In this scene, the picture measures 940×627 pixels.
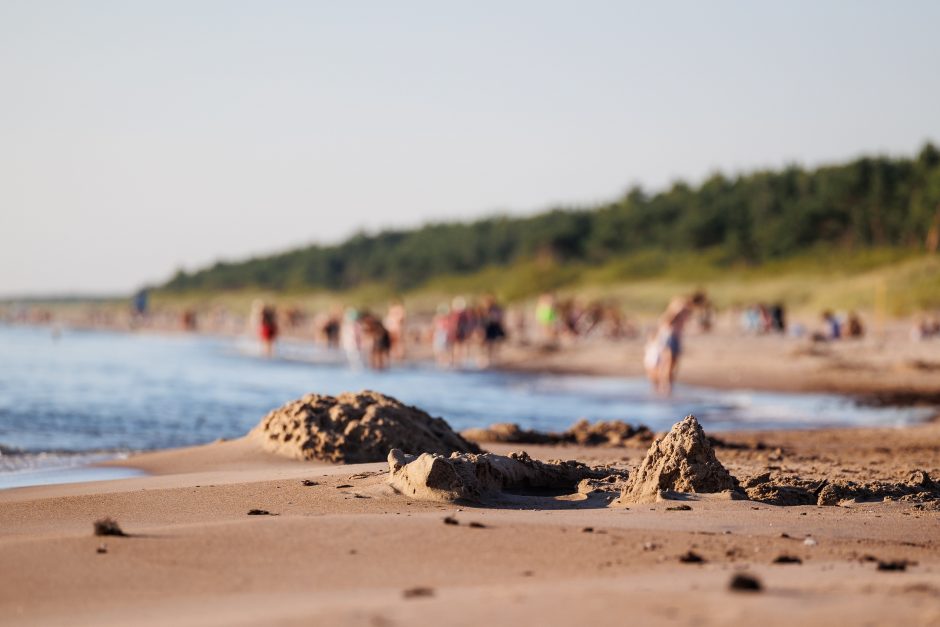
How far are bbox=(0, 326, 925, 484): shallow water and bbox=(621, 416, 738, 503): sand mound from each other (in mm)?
5444

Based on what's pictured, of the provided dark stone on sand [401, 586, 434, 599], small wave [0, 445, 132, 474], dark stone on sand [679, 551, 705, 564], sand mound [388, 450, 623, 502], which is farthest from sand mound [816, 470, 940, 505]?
small wave [0, 445, 132, 474]

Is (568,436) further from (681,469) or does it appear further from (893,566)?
(893,566)

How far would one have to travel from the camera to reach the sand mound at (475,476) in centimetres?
657

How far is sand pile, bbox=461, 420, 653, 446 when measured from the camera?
11.0 m

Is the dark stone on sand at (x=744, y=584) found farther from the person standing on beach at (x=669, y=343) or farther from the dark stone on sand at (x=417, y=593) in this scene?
the person standing on beach at (x=669, y=343)

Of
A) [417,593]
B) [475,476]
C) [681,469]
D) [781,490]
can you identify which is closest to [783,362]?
[781,490]

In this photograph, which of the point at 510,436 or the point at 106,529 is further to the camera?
the point at 510,436

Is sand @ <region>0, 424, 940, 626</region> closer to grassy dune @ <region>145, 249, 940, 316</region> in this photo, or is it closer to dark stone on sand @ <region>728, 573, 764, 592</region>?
dark stone on sand @ <region>728, 573, 764, 592</region>

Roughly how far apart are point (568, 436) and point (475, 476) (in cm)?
469

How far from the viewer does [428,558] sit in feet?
16.0

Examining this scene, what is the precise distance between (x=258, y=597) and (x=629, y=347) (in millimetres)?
33259

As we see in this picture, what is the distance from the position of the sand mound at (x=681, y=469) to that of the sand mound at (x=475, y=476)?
45 centimetres

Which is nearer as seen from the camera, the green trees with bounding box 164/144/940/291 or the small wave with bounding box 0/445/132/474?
the small wave with bounding box 0/445/132/474

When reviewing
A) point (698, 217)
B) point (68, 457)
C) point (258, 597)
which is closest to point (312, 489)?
point (258, 597)
